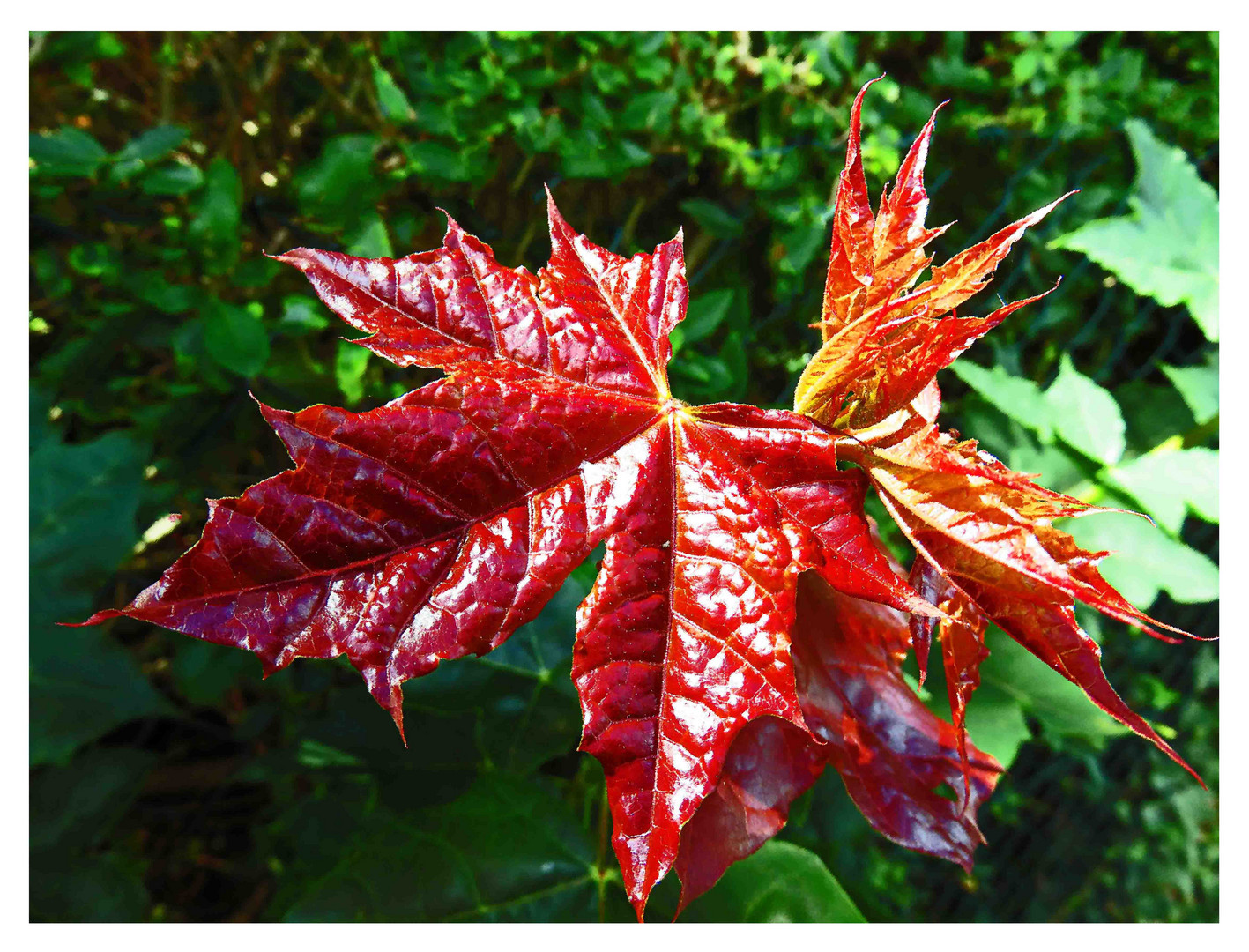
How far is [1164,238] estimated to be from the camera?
103 centimetres

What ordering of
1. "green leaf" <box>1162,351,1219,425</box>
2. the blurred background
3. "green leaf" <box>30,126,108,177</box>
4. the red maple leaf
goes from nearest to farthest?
the red maple leaf, the blurred background, "green leaf" <box>30,126,108,177</box>, "green leaf" <box>1162,351,1219,425</box>

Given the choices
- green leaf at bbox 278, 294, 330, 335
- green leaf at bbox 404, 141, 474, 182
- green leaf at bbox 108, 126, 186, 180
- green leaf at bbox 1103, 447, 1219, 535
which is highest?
green leaf at bbox 404, 141, 474, 182

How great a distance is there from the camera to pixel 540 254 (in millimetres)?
1084

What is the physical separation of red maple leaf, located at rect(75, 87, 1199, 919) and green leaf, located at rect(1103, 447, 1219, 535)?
69cm

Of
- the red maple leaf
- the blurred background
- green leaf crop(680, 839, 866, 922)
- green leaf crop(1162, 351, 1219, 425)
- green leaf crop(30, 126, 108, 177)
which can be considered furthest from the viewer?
green leaf crop(1162, 351, 1219, 425)

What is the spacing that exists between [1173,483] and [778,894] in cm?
74

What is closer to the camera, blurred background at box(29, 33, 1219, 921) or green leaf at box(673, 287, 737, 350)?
blurred background at box(29, 33, 1219, 921)

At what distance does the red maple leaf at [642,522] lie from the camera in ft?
1.13

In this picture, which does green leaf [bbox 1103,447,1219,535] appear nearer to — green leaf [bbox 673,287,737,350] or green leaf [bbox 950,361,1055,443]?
green leaf [bbox 950,361,1055,443]

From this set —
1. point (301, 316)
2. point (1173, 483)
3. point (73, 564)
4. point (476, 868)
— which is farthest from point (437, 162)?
point (1173, 483)

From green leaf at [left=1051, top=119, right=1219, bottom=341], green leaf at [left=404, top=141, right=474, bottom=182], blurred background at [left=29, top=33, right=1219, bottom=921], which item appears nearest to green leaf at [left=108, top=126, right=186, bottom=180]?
blurred background at [left=29, top=33, right=1219, bottom=921]

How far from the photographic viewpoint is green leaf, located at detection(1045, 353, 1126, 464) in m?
0.97

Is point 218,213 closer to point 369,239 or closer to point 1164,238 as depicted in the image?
point 369,239

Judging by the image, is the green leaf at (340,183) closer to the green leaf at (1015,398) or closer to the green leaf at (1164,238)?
the green leaf at (1015,398)
